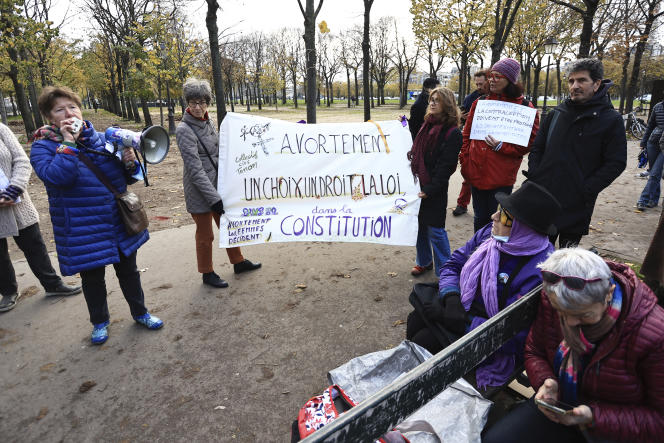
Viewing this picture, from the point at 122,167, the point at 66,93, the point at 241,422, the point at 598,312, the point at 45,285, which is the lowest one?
the point at 241,422

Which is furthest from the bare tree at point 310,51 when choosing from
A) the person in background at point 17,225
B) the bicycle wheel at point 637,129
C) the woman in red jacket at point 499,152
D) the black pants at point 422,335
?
the bicycle wheel at point 637,129

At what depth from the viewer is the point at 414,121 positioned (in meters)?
4.96

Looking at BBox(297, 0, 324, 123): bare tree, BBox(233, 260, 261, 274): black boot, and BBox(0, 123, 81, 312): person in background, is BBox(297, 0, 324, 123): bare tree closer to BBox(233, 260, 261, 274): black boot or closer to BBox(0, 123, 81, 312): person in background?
BBox(233, 260, 261, 274): black boot

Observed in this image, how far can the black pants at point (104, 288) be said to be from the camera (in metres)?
3.11

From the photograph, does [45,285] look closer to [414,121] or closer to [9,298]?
[9,298]

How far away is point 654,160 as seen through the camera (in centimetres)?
655

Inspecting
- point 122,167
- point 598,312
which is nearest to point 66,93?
point 122,167

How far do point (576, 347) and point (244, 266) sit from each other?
3.52m

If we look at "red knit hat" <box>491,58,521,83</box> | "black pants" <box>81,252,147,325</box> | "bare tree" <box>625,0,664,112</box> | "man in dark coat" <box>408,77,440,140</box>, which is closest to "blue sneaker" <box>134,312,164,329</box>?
"black pants" <box>81,252,147,325</box>

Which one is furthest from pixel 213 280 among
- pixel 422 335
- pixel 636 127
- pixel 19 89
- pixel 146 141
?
pixel 636 127

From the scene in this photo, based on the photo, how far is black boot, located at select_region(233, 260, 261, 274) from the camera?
4.48 metres

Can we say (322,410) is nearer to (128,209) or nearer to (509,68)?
(128,209)

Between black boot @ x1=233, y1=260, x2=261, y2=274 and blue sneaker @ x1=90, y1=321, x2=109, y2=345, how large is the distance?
145 centimetres

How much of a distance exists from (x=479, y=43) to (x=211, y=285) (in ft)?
68.7
